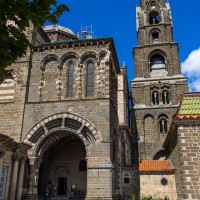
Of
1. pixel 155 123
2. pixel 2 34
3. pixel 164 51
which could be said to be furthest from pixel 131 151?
pixel 2 34

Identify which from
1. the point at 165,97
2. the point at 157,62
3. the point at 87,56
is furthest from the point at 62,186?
the point at 157,62

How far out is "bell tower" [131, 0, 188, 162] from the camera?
3428 cm

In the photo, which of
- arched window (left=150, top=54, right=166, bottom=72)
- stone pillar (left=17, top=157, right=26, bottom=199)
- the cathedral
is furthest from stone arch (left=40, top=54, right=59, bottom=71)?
arched window (left=150, top=54, right=166, bottom=72)

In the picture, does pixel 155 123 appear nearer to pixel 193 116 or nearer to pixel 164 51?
pixel 164 51

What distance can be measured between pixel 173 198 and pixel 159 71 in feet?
79.6

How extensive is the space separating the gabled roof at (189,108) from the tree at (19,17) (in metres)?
8.78

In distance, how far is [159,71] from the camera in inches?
1534

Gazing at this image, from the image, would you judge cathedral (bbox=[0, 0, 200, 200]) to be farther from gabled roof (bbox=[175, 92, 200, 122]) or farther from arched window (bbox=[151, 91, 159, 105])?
arched window (bbox=[151, 91, 159, 105])

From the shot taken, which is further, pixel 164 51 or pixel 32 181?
pixel 164 51

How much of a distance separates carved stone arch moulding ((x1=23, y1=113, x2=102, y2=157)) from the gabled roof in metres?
6.55

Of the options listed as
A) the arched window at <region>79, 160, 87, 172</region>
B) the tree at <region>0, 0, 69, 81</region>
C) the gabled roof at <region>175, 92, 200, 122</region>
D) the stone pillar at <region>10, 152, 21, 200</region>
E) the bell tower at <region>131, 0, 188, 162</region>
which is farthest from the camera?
the bell tower at <region>131, 0, 188, 162</region>

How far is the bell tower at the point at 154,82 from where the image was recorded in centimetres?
3428

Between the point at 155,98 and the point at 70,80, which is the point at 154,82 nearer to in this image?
the point at 155,98

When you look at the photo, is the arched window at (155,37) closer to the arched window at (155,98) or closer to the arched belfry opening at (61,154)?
the arched window at (155,98)
